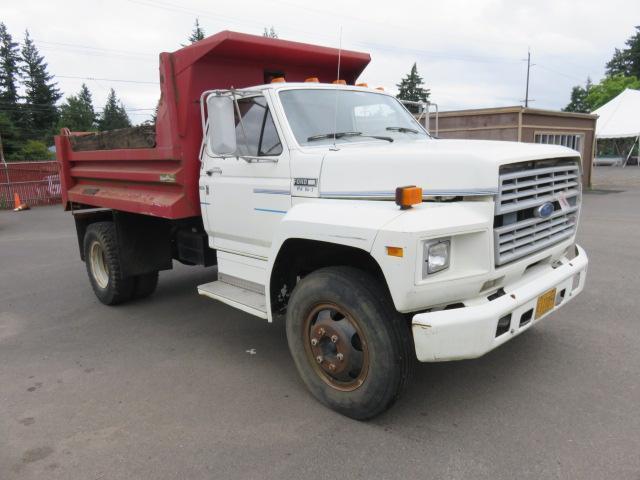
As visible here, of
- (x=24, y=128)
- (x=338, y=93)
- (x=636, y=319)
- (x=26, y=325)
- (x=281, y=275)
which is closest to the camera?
(x=281, y=275)

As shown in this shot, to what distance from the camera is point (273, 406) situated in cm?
351

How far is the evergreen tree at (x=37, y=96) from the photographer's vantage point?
57.5m

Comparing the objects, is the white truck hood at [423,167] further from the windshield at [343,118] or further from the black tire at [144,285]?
the black tire at [144,285]

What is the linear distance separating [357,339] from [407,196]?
98 centimetres

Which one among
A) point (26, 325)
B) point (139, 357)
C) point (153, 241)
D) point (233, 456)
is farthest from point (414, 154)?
point (26, 325)

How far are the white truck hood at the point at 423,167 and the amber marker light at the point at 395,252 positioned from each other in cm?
50

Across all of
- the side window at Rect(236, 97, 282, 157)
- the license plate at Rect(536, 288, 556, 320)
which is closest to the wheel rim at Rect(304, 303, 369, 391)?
the license plate at Rect(536, 288, 556, 320)

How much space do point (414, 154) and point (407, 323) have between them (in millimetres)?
1059

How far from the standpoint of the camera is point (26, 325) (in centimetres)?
548

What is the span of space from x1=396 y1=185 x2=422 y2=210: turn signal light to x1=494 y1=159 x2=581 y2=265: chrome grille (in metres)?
0.46

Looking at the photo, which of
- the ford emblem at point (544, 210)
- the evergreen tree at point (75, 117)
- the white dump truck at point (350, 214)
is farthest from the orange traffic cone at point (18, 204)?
the evergreen tree at point (75, 117)

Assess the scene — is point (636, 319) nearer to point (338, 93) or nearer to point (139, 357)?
point (338, 93)

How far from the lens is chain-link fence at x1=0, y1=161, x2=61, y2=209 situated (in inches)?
772

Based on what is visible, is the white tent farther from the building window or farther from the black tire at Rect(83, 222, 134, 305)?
the black tire at Rect(83, 222, 134, 305)
